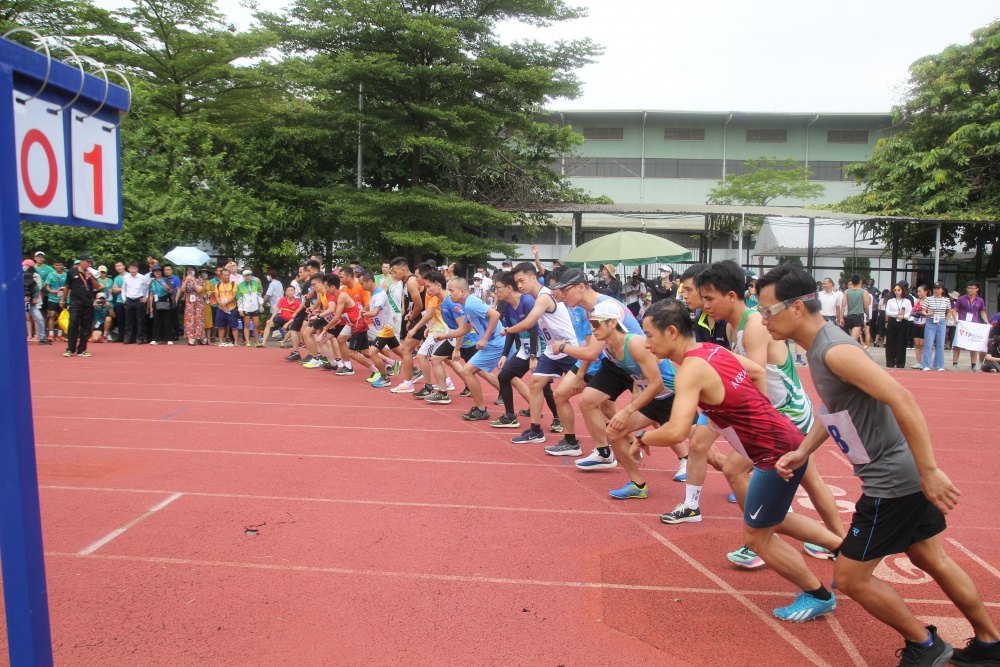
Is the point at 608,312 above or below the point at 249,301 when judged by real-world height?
above

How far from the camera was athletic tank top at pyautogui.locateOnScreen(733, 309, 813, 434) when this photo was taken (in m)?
4.64

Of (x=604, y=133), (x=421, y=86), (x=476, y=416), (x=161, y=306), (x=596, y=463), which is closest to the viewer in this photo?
(x=596, y=463)

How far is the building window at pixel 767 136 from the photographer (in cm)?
3866

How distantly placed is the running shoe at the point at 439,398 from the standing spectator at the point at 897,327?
32.6ft

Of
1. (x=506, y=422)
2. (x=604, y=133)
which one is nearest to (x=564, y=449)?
(x=506, y=422)

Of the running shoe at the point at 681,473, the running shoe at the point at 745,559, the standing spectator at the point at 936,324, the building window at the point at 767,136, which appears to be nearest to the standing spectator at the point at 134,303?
the running shoe at the point at 681,473

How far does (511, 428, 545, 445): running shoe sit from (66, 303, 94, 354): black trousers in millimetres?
9707

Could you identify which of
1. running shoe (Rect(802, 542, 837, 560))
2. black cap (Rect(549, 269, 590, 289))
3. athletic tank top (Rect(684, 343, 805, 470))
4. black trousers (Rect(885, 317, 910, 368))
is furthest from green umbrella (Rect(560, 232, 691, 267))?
athletic tank top (Rect(684, 343, 805, 470))

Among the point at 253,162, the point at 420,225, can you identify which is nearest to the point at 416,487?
the point at 420,225

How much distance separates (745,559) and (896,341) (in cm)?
1255

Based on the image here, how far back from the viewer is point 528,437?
7844mm

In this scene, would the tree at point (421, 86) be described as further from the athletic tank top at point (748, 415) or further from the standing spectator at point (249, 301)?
the athletic tank top at point (748, 415)

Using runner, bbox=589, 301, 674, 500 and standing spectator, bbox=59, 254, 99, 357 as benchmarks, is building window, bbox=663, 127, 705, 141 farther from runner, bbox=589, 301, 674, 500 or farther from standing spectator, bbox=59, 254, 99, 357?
runner, bbox=589, 301, 674, 500

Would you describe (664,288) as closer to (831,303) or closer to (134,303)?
(831,303)
